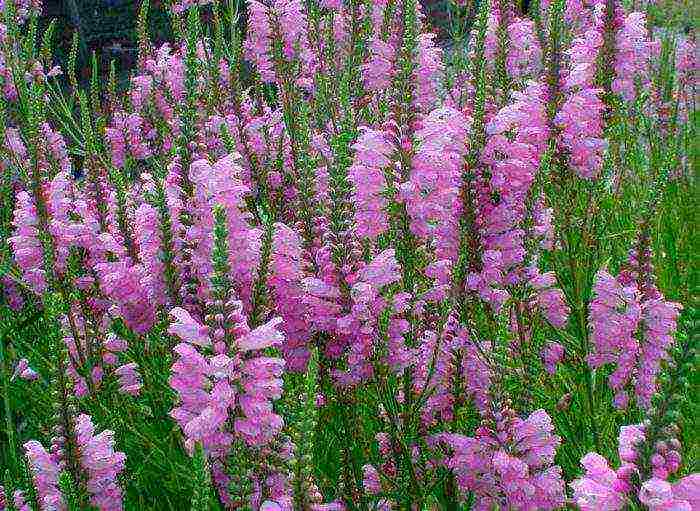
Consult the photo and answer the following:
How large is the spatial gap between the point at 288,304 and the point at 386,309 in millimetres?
265

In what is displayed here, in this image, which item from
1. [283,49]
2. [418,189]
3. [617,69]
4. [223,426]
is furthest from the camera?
[283,49]

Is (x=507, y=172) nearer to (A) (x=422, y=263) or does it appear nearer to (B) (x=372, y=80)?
(A) (x=422, y=263)

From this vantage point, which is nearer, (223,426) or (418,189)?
(223,426)

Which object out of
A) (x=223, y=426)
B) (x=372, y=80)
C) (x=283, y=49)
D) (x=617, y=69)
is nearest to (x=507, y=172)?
(x=617, y=69)

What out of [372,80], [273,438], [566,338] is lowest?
[566,338]

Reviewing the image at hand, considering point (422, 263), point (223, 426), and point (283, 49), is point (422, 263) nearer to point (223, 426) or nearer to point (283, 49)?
point (223, 426)

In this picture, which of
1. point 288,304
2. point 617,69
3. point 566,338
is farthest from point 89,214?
point 617,69

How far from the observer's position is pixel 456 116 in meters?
2.17

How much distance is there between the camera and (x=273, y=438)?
1.55 metres

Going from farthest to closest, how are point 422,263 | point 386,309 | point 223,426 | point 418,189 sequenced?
point 422,263 → point 418,189 → point 386,309 → point 223,426

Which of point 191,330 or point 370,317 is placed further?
point 370,317

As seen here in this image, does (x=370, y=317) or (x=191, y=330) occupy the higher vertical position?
(x=191, y=330)

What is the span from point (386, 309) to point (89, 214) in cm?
98

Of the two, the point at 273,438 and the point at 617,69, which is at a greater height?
the point at 617,69
